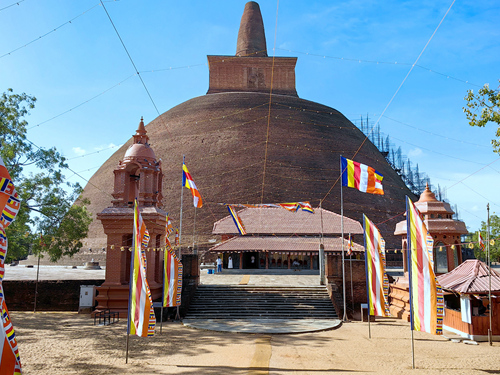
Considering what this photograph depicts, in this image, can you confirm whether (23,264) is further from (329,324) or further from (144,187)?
(329,324)

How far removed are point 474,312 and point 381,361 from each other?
5.05 meters

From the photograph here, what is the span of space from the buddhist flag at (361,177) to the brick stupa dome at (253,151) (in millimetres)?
26076

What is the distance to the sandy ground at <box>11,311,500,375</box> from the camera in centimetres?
921

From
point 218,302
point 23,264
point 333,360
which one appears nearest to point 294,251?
point 218,302

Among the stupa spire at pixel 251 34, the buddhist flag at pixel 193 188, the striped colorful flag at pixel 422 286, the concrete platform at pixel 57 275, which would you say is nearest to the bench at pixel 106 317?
the buddhist flag at pixel 193 188

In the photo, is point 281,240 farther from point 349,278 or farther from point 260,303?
point 260,303

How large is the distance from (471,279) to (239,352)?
8301mm

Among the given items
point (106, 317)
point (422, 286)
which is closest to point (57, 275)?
point (106, 317)

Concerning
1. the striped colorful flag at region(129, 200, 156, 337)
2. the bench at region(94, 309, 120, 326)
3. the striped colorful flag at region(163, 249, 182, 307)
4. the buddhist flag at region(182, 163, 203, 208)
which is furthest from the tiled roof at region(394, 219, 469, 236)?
the striped colorful flag at region(129, 200, 156, 337)

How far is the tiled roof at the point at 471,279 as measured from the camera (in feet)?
42.8

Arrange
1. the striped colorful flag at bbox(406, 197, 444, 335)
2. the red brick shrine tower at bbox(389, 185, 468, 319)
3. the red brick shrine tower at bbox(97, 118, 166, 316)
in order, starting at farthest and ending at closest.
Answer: the red brick shrine tower at bbox(389, 185, 468, 319) → the red brick shrine tower at bbox(97, 118, 166, 316) → the striped colorful flag at bbox(406, 197, 444, 335)

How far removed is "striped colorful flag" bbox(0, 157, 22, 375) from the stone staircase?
11920 millimetres

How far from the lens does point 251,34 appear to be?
64125mm

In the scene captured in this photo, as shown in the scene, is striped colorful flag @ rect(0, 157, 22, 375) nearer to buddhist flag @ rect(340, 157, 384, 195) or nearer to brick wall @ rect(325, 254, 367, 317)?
buddhist flag @ rect(340, 157, 384, 195)
